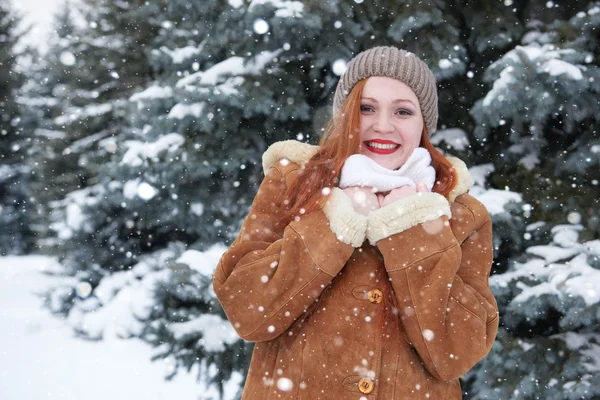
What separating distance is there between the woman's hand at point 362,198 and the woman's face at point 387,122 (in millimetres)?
176

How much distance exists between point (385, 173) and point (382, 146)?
0.48ft

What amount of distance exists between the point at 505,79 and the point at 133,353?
5353mm

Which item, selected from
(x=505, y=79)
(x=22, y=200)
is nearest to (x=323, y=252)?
(x=505, y=79)

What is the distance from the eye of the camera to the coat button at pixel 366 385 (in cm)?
169

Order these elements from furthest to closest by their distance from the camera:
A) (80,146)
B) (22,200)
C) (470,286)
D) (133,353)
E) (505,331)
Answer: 1. (22,200)
2. (80,146)
3. (133,353)
4. (505,331)
5. (470,286)

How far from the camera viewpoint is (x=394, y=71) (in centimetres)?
196

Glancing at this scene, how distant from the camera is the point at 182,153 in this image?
142 inches

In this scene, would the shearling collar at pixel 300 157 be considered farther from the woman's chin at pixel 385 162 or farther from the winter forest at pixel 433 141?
the winter forest at pixel 433 141

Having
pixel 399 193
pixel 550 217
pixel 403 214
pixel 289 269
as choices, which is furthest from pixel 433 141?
pixel 289 269

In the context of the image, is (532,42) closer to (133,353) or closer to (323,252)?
(323,252)

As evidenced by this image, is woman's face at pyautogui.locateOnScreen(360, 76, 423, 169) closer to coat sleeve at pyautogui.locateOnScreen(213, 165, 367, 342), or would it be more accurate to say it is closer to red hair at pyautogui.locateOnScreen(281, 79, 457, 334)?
red hair at pyautogui.locateOnScreen(281, 79, 457, 334)

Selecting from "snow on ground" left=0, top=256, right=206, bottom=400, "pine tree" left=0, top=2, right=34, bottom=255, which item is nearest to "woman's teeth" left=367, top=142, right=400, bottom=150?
"snow on ground" left=0, top=256, right=206, bottom=400

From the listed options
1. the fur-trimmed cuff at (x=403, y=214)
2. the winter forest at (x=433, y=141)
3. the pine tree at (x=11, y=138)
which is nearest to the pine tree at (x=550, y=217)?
the winter forest at (x=433, y=141)

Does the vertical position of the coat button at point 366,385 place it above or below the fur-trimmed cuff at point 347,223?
below
